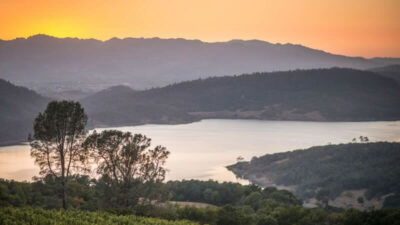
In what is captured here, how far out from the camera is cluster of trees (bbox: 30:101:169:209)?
22.0 m

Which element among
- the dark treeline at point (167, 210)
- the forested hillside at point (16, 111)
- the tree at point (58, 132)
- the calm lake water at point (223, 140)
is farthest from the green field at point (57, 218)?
the forested hillside at point (16, 111)

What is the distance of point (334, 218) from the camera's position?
26547 mm

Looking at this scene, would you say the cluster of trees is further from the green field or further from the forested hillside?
the forested hillside

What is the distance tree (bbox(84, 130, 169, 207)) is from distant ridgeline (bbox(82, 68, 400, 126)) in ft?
304

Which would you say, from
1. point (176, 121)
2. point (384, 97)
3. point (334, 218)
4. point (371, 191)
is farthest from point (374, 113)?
point (334, 218)

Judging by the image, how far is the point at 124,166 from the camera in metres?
23.5

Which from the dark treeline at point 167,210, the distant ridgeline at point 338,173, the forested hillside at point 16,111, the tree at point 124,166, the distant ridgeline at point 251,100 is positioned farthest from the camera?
the distant ridgeline at point 251,100

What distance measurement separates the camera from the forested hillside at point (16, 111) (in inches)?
3430

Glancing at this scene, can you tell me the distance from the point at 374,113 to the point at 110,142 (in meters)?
118

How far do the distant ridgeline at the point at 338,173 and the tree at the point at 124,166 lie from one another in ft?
90.5

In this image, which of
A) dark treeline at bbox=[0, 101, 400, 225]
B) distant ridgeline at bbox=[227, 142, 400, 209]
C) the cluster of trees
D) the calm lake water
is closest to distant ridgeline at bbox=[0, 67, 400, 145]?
the calm lake water

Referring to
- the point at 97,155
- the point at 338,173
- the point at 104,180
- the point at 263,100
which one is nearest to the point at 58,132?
the point at 97,155

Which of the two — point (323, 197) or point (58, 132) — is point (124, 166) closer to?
point (58, 132)

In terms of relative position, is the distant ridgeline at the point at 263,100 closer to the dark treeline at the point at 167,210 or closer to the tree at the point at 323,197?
the tree at the point at 323,197
